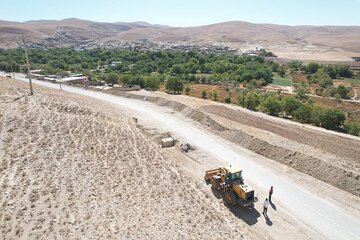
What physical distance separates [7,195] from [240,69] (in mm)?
87100

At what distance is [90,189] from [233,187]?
368 inches

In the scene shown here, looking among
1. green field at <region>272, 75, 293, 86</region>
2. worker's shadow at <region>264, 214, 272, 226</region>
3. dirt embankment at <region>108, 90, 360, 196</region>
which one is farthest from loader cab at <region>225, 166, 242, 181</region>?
green field at <region>272, 75, 293, 86</region>

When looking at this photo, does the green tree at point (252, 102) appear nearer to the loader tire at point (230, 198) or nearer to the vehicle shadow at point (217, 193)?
the vehicle shadow at point (217, 193)

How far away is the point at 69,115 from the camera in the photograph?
103 feet

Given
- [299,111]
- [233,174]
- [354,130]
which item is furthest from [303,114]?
[233,174]

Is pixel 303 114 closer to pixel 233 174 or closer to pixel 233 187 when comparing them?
pixel 233 174

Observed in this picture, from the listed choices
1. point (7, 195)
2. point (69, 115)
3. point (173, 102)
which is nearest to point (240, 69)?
point (173, 102)

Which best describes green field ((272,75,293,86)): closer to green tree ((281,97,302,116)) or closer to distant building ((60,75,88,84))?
green tree ((281,97,302,116))

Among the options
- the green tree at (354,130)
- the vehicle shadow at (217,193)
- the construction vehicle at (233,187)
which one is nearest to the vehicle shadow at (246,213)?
the construction vehicle at (233,187)

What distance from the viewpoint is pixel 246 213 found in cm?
2055

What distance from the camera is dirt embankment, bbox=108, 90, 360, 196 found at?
82.3 ft

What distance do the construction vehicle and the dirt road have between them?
158 centimetres

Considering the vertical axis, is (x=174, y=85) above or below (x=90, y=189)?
below

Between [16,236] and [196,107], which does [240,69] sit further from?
[16,236]
